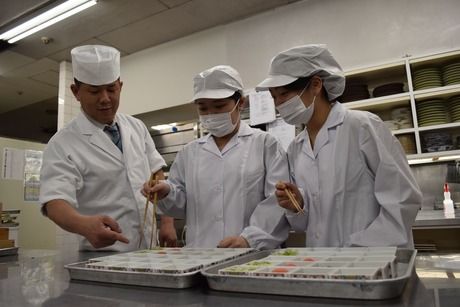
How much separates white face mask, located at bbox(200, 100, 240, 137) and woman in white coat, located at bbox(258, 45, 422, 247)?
22cm

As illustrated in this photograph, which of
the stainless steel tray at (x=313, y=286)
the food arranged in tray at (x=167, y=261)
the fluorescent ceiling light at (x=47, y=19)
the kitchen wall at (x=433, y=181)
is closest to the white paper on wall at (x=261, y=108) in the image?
the kitchen wall at (x=433, y=181)

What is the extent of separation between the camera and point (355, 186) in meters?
1.22

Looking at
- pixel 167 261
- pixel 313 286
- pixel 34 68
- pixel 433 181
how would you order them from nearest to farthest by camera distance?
pixel 313 286
pixel 167 261
pixel 433 181
pixel 34 68

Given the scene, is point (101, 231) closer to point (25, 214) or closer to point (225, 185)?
point (225, 185)

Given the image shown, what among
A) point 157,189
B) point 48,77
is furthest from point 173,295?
point 48,77

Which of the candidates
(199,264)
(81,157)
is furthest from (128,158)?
(199,264)

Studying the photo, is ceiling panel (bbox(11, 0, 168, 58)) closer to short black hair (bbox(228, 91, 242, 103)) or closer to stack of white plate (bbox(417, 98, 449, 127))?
short black hair (bbox(228, 91, 242, 103))

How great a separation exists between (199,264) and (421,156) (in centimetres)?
240

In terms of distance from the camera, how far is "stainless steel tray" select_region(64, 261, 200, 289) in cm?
70

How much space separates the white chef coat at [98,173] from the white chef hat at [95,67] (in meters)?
0.18

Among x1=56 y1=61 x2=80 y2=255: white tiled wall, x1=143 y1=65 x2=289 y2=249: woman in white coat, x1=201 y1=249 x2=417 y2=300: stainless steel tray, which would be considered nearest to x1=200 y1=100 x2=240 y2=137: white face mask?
x1=143 y1=65 x2=289 y2=249: woman in white coat

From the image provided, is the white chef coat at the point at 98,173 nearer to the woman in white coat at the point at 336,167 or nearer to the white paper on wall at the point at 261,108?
the woman in white coat at the point at 336,167

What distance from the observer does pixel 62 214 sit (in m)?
1.23

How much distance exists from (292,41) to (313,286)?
10.3 ft
